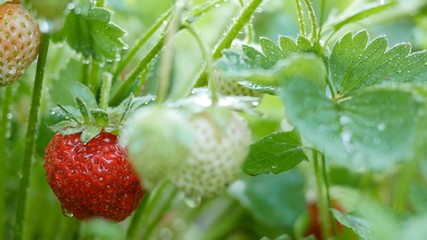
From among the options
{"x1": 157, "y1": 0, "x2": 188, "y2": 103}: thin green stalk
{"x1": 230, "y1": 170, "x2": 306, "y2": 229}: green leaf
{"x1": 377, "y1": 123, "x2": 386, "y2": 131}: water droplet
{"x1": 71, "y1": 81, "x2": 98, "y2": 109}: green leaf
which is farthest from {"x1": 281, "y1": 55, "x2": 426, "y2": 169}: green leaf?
{"x1": 230, "y1": 170, "x2": 306, "y2": 229}: green leaf

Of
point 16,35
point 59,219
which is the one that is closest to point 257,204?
point 59,219

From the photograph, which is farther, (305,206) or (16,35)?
(305,206)

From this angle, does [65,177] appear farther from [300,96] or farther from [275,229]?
[275,229]

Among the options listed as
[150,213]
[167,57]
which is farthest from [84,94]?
[150,213]

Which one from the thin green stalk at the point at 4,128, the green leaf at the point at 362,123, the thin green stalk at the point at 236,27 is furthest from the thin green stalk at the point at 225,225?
the green leaf at the point at 362,123

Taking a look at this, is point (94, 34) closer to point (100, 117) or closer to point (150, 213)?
point (100, 117)

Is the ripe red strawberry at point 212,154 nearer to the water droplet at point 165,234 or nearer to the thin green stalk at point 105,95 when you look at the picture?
the thin green stalk at point 105,95
